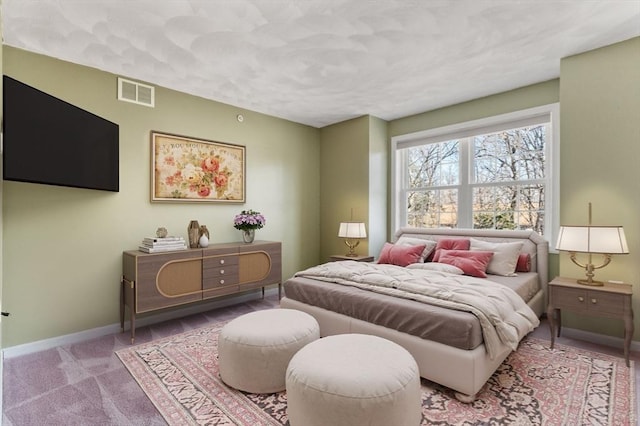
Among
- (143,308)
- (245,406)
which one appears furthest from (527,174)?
(143,308)

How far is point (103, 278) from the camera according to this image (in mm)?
3318

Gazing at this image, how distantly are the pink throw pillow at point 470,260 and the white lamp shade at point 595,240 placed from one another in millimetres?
709

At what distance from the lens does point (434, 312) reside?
7.42 ft

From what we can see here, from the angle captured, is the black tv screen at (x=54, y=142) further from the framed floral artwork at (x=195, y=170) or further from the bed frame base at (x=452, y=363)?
the bed frame base at (x=452, y=363)

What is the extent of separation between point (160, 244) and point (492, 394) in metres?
3.15

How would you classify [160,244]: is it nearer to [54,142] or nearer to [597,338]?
[54,142]


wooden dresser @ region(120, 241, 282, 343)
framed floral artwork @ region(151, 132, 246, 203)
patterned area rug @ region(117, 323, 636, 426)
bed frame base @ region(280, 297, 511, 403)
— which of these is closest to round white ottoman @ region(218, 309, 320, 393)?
patterned area rug @ region(117, 323, 636, 426)

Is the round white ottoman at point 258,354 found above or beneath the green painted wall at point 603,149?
beneath

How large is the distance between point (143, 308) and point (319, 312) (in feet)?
5.57

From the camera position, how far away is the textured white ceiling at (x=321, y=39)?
2381 mm

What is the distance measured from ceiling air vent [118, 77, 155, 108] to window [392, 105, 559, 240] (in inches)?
131

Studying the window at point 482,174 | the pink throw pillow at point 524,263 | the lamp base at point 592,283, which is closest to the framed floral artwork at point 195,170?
the window at point 482,174

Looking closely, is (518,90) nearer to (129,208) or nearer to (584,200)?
(584,200)

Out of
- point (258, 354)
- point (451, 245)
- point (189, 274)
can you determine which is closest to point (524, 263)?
point (451, 245)
